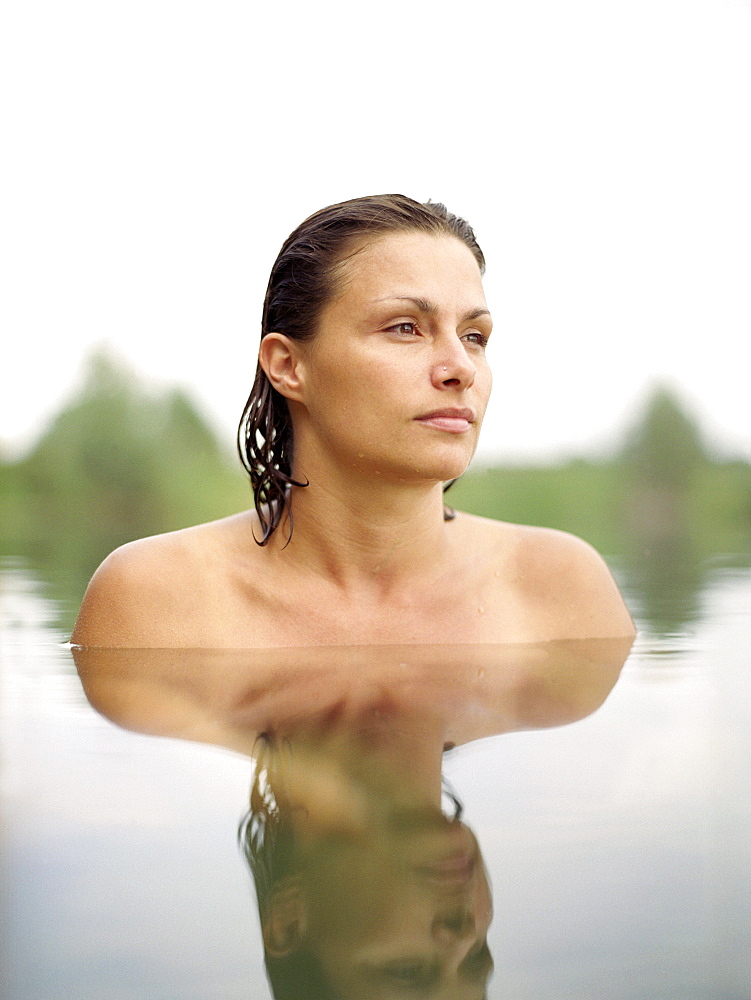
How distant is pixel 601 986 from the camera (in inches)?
30.9

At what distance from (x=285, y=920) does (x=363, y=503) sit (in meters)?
1.60

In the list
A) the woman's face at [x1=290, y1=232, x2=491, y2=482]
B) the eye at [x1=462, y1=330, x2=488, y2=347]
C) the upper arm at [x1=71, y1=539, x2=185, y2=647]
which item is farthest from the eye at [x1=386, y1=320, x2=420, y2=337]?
the upper arm at [x1=71, y1=539, x2=185, y2=647]

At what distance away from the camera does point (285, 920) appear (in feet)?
2.87

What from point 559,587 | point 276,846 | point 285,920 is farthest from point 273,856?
point 559,587

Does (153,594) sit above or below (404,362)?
below

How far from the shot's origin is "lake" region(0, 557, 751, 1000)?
2.65 feet

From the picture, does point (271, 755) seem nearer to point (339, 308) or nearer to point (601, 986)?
point (601, 986)

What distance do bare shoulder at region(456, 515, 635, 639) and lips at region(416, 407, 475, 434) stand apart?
0.54 meters

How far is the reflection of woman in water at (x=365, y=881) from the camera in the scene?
2.62 ft

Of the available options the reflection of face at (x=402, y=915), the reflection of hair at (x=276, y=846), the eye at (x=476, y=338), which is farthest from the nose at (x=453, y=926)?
the eye at (x=476, y=338)

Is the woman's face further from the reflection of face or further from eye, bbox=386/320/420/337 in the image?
the reflection of face

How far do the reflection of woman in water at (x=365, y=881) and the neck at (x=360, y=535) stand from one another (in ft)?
3.63

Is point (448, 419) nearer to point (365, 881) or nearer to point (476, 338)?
point (476, 338)

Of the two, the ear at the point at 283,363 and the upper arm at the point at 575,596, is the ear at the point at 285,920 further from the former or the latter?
the upper arm at the point at 575,596
